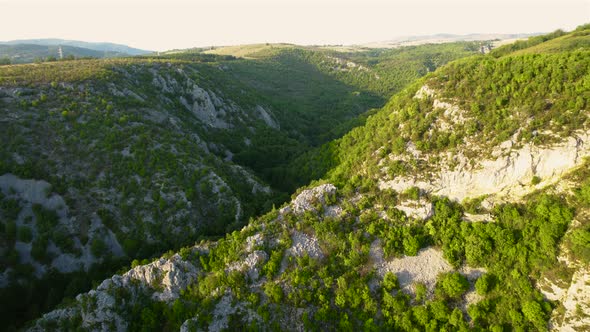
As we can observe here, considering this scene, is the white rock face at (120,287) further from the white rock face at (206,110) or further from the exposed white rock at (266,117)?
the exposed white rock at (266,117)

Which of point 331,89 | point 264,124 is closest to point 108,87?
point 264,124

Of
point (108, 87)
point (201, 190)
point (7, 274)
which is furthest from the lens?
point (108, 87)

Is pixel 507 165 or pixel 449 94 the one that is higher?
pixel 449 94

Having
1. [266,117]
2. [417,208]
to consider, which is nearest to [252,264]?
[417,208]

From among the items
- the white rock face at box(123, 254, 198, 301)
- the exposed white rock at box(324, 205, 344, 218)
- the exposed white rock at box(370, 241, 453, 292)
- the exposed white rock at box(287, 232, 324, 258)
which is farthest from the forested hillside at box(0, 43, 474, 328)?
the exposed white rock at box(370, 241, 453, 292)

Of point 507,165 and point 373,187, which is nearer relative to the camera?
point 507,165

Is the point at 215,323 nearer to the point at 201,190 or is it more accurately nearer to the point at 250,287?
the point at 250,287

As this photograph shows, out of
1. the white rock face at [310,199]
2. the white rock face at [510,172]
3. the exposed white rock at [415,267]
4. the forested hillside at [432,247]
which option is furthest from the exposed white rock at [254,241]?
the white rock face at [510,172]

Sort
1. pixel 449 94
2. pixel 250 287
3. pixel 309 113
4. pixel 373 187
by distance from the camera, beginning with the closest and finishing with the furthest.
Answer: pixel 250 287 → pixel 373 187 → pixel 449 94 → pixel 309 113
